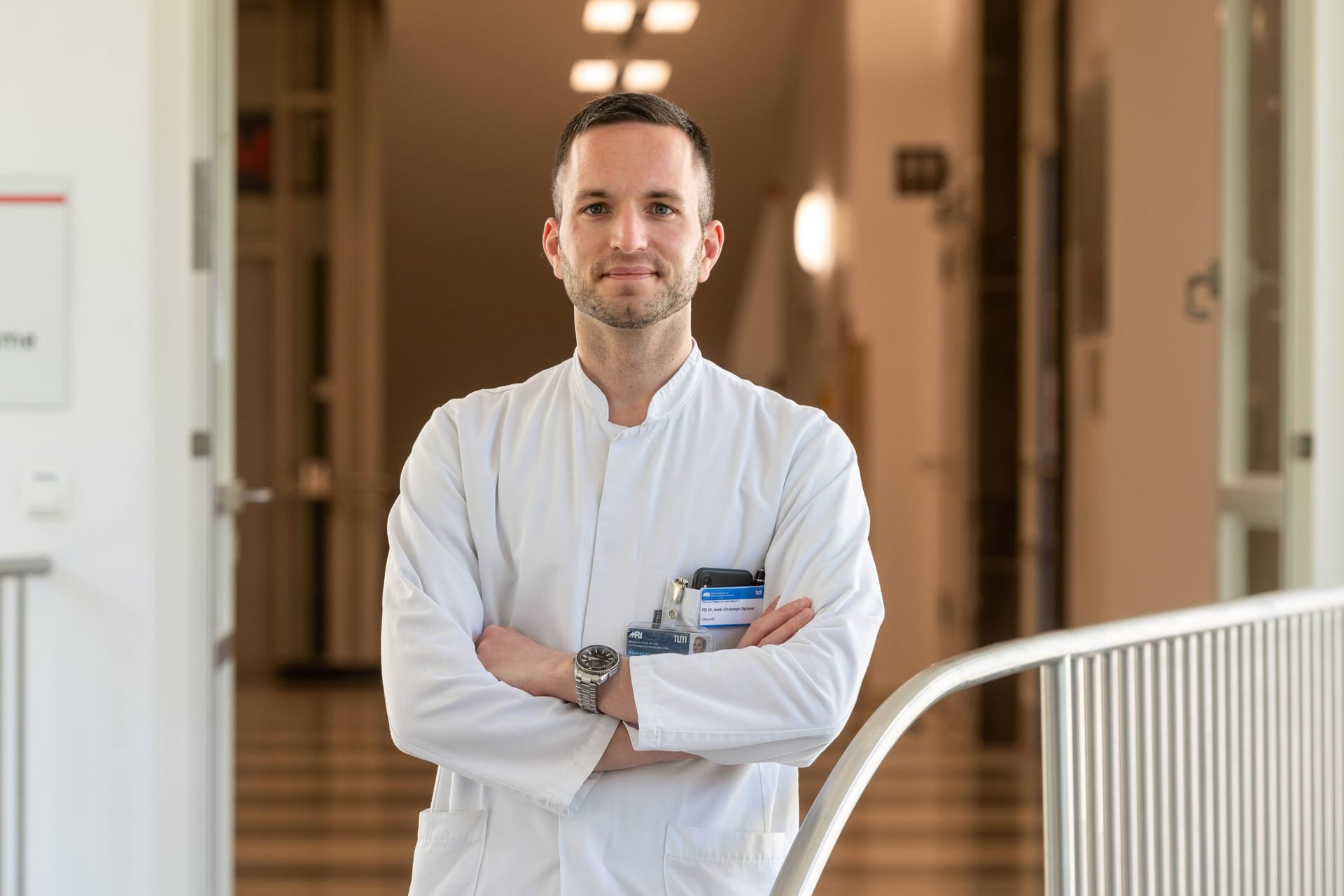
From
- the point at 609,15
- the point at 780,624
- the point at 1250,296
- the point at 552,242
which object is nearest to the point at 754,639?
the point at 780,624

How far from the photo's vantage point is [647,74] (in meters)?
6.89

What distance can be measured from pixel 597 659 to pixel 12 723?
1.75 m

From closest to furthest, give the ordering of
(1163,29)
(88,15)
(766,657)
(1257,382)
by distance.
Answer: (766,657), (88,15), (1257,382), (1163,29)

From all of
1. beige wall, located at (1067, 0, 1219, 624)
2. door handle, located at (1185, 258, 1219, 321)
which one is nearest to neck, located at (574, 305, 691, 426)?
door handle, located at (1185, 258, 1219, 321)

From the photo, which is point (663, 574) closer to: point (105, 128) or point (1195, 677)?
point (1195, 677)

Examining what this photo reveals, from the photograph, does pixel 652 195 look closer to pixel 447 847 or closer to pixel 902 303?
pixel 447 847

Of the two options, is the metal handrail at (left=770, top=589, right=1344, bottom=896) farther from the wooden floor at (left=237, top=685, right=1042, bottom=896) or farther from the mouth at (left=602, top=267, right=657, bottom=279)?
the wooden floor at (left=237, top=685, right=1042, bottom=896)

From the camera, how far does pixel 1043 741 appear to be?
1.69 meters

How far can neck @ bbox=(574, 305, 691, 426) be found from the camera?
1.48 meters

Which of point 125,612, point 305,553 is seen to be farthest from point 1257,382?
point 305,553

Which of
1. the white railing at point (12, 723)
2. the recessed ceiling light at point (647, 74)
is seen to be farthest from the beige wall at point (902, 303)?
the white railing at point (12, 723)

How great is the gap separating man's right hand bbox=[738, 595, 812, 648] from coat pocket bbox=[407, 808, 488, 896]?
0.32 metres

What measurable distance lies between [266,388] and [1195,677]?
254 inches

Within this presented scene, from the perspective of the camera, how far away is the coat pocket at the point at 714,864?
1384 mm
